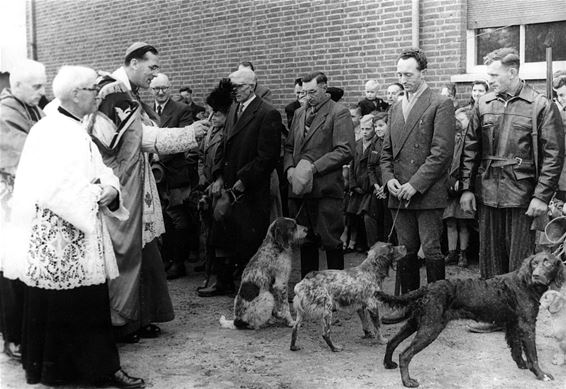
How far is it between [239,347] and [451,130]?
261 cm

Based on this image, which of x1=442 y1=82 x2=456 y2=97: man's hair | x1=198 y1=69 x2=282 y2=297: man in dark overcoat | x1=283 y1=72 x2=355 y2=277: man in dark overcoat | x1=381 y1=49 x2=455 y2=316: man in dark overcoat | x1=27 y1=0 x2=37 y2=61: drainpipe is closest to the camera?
x1=381 y1=49 x2=455 y2=316: man in dark overcoat

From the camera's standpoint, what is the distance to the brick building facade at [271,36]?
9.52m

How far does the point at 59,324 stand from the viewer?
4.44 meters

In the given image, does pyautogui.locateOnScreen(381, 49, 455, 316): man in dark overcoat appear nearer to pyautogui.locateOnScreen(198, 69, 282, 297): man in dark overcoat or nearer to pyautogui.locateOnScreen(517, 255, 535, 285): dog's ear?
pyautogui.locateOnScreen(517, 255, 535, 285): dog's ear

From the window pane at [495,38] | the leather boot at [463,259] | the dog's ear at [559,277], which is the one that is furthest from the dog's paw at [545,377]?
the window pane at [495,38]

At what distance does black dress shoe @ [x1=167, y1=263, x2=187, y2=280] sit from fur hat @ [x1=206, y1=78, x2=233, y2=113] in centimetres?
210

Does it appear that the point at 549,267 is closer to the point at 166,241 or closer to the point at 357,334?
the point at 357,334

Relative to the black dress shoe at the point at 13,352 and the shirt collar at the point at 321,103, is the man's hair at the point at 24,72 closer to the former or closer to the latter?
the black dress shoe at the point at 13,352

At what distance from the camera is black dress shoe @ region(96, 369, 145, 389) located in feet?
15.7


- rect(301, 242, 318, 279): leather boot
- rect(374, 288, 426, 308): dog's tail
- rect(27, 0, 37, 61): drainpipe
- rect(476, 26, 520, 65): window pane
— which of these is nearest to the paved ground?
rect(374, 288, 426, 308): dog's tail

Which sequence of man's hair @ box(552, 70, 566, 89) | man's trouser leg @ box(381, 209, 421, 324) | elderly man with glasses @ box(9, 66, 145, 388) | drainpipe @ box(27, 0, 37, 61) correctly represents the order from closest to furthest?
elderly man with glasses @ box(9, 66, 145, 388)
man's trouser leg @ box(381, 209, 421, 324)
man's hair @ box(552, 70, 566, 89)
drainpipe @ box(27, 0, 37, 61)

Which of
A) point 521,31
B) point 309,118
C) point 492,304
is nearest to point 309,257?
point 309,118

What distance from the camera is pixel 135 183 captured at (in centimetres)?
575

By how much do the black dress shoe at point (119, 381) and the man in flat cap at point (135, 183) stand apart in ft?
2.84
